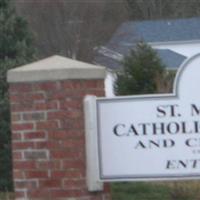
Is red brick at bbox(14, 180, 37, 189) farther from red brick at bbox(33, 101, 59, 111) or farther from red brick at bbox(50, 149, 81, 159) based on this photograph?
red brick at bbox(33, 101, 59, 111)

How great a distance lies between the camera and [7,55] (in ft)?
46.1

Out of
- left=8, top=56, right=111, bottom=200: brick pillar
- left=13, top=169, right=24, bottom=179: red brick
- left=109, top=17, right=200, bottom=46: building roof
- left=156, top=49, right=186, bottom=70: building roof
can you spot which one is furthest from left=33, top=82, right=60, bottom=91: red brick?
left=109, top=17, right=200, bottom=46: building roof

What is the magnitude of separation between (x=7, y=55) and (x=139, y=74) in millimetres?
7313

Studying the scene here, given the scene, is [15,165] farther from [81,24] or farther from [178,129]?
[81,24]

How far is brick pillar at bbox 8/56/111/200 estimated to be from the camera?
786 centimetres

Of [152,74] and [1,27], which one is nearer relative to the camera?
[1,27]

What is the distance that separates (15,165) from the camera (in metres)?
7.99

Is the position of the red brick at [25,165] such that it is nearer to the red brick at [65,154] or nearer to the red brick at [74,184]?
the red brick at [65,154]

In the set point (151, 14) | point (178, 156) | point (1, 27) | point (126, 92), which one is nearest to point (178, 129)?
point (178, 156)

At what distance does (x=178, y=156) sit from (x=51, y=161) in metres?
1.08

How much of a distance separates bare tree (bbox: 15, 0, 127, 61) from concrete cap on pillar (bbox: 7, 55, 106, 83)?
95.2ft

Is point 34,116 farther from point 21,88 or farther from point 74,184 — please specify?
point 74,184

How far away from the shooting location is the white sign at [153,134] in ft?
25.7

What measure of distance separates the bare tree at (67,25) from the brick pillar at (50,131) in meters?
29.1
